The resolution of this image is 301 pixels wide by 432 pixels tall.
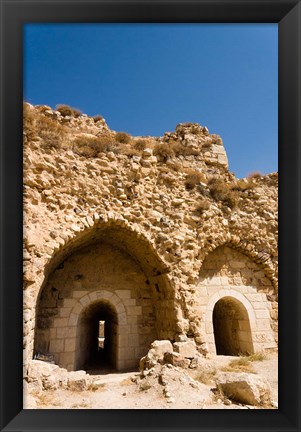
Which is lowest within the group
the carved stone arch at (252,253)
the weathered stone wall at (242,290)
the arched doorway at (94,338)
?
the arched doorway at (94,338)

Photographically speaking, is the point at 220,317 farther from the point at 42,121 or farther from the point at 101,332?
the point at 101,332

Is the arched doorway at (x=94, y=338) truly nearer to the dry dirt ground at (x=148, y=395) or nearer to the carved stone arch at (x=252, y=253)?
the dry dirt ground at (x=148, y=395)

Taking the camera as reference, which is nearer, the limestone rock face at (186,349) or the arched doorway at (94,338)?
the limestone rock face at (186,349)

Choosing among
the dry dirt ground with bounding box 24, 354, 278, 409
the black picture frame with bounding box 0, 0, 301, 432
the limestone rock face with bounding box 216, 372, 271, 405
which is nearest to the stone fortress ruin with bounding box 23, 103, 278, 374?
the dry dirt ground with bounding box 24, 354, 278, 409

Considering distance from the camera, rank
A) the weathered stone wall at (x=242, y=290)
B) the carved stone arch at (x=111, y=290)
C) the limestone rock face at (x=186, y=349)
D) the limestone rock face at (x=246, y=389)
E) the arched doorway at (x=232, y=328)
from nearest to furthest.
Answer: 1. the limestone rock face at (x=246, y=389)
2. the limestone rock face at (x=186, y=349)
3. the carved stone arch at (x=111, y=290)
4. the weathered stone wall at (x=242, y=290)
5. the arched doorway at (x=232, y=328)

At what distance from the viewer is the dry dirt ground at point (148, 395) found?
4402 millimetres

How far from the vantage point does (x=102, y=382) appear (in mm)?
6145

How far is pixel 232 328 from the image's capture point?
8.66 m

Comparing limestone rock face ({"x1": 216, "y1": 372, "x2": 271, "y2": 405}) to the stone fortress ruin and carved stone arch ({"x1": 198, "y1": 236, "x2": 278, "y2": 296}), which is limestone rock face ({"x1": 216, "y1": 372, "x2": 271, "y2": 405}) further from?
carved stone arch ({"x1": 198, "y1": 236, "x2": 278, "y2": 296})

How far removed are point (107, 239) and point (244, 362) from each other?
13.8 feet

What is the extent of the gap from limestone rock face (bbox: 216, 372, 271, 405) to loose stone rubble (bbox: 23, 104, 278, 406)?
135cm

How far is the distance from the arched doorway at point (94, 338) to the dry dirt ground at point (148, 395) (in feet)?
6.97

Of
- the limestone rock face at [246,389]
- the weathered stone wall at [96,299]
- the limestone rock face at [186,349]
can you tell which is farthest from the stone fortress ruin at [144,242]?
the limestone rock face at [246,389]
